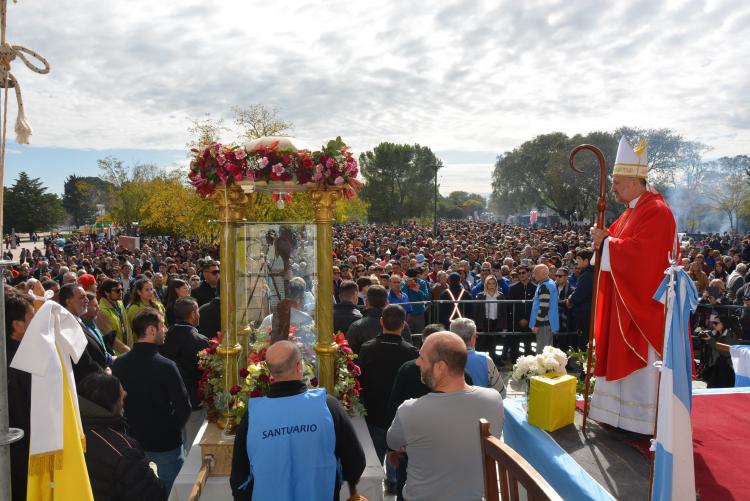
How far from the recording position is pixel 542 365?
5355 mm

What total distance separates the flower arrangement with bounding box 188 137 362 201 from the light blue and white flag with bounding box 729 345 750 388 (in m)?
5.94

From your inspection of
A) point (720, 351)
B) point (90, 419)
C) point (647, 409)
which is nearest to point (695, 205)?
point (720, 351)

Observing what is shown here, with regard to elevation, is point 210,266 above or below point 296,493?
above

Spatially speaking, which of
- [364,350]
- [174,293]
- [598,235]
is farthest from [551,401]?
[174,293]

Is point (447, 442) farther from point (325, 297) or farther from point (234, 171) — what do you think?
point (234, 171)

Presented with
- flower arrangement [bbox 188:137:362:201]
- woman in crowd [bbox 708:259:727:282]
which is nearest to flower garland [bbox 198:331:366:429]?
flower arrangement [bbox 188:137:362:201]

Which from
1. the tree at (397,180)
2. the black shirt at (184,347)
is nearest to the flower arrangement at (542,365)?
the black shirt at (184,347)

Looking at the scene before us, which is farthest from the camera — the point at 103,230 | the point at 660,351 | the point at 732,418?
the point at 103,230

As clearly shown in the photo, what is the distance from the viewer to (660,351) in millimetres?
4871

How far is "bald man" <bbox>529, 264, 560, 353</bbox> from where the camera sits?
30.0 feet

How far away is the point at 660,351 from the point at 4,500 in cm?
488

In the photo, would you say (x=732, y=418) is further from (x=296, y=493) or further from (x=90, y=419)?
(x=90, y=419)

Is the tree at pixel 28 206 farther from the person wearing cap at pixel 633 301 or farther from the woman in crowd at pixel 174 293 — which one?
the person wearing cap at pixel 633 301

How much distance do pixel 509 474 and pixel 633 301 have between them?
322cm
